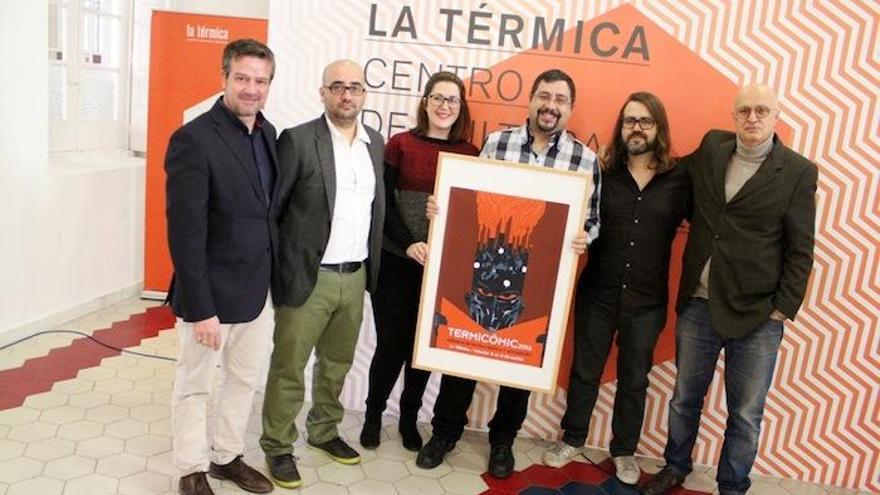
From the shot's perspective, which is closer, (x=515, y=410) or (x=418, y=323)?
(x=418, y=323)

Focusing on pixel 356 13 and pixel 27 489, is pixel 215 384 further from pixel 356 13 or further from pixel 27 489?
pixel 356 13

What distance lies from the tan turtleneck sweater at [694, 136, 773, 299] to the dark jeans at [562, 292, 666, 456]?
0.38 meters

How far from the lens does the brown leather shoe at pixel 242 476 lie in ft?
9.08

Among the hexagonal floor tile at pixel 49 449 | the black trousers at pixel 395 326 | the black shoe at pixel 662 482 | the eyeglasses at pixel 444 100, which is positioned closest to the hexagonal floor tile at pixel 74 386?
the hexagonal floor tile at pixel 49 449

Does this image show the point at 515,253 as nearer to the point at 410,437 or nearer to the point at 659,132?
the point at 659,132

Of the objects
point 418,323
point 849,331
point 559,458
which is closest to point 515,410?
point 559,458

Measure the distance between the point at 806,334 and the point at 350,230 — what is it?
2.08 metres

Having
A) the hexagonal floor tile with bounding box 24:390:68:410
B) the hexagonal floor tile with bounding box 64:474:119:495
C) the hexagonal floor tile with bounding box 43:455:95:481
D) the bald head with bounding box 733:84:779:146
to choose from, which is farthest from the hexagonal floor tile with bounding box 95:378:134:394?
the bald head with bounding box 733:84:779:146

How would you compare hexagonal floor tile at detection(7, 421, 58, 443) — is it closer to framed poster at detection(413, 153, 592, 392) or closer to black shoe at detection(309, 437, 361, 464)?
black shoe at detection(309, 437, 361, 464)

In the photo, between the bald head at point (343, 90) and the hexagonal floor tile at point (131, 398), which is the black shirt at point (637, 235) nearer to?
the bald head at point (343, 90)

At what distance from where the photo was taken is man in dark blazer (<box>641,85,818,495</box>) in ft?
8.65

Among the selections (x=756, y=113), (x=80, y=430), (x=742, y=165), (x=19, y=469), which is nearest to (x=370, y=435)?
(x=80, y=430)

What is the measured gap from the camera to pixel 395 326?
3.01 meters

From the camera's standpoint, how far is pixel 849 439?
→ 10.7 feet
